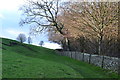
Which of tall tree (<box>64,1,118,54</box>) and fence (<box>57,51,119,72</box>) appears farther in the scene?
tall tree (<box>64,1,118,54</box>)

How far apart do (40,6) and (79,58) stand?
1134 cm

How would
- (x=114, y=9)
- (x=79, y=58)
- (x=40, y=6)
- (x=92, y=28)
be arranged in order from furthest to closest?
(x=40, y=6) < (x=79, y=58) < (x=92, y=28) < (x=114, y=9)

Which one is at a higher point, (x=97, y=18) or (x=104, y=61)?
(x=97, y=18)

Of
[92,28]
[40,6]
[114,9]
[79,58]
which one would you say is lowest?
[79,58]

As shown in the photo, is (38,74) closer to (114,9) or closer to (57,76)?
(57,76)

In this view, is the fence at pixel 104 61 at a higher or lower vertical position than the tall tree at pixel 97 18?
lower

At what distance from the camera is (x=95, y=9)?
1616cm

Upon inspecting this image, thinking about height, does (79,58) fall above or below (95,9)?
below

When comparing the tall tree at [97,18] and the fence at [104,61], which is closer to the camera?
the fence at [104,61]

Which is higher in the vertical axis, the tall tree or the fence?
the tall tree

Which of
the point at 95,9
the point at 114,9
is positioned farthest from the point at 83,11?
the point at 114,9

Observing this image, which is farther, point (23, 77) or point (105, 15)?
point (105, 15)

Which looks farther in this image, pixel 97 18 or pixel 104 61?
pixel 97 18

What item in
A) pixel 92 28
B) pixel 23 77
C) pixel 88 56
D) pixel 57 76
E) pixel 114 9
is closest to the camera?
pixel 23 77
